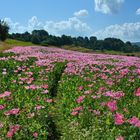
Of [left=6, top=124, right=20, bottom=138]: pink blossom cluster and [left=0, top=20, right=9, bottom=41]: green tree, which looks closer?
[left=6, top=124, right=20, bottom=138]: pink blossom cluster

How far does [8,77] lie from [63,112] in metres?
5.96

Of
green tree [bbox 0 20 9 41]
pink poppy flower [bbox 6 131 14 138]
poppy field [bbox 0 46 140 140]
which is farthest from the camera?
green tree [bbox 0 20 9 41]

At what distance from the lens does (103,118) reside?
10.7 m

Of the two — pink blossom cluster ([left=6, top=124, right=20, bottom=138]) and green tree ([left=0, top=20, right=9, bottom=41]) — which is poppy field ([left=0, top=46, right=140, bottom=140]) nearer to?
pink blossom cluster ([left=6, top=124, right=20, bottom=138])

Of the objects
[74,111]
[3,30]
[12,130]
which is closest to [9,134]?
[12,130]

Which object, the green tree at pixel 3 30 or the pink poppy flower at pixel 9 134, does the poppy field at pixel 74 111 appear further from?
the green tree at pixel 3 30

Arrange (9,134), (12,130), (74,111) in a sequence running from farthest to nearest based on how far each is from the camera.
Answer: (74,111)
(12,130)
(9,134)

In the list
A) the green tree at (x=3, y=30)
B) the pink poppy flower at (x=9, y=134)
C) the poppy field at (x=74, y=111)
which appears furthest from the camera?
the green tree at (x=3, y=30)

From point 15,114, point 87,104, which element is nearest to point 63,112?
point 87,104

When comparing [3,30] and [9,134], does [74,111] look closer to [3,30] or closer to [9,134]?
[9,134]

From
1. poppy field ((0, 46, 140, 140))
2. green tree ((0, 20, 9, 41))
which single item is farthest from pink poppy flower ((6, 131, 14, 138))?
green tree ((0, 20, 9, 41))

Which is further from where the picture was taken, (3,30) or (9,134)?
(3,30)

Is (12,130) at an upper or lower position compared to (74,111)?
lower

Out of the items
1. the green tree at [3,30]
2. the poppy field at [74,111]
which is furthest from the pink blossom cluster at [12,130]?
the green tree at [3,30]
